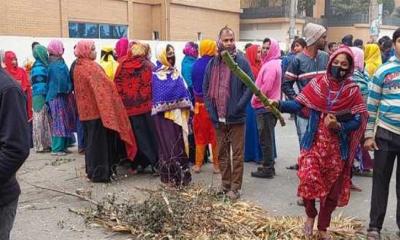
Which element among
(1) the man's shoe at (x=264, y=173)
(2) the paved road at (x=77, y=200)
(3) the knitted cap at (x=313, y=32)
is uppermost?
(3) the knitted cap at (x=313, y=32)

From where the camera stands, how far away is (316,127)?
4.23m

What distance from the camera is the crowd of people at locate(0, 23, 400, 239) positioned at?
4.20m

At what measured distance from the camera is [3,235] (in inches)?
110

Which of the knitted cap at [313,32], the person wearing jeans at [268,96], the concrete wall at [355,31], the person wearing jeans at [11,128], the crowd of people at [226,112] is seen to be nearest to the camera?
the person wearing jeans at [11,128]

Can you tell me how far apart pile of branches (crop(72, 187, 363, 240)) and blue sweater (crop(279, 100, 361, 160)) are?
0.80 m

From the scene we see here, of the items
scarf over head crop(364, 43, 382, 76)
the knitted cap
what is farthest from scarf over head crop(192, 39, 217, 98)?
scarf over head crop(364, 43, 382, 76)

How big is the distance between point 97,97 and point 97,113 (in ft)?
0.74

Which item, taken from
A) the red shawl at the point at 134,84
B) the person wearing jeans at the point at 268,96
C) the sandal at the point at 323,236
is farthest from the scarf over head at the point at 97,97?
the sandal at the point at 323,236

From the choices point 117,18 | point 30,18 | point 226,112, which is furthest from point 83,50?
point 117,18

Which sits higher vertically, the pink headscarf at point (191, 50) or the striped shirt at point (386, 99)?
the pink headscarf at point (191, 50)

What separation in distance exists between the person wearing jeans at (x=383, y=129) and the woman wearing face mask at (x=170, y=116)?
251 centimetres

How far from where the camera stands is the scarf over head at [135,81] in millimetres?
6543

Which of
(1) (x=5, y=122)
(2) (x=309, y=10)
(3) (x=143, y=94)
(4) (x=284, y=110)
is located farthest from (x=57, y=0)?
(2) (x=309, y=10)

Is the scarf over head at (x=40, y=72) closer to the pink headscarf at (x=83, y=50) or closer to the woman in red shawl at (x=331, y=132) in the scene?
the pink headscarf at (x=83, y=50)
